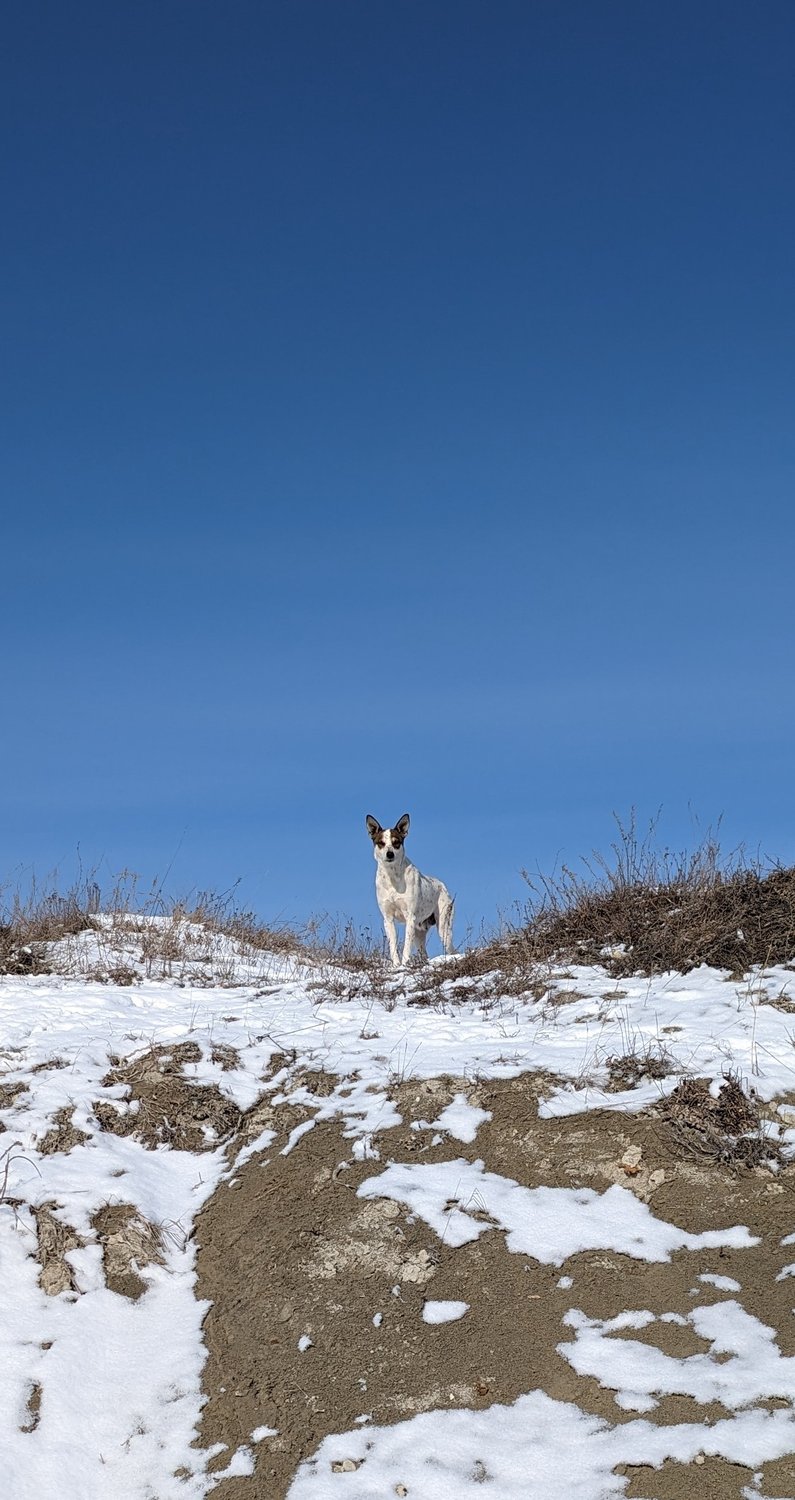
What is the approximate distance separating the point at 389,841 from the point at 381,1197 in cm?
1059

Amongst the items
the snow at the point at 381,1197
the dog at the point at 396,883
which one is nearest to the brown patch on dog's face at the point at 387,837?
the dog at the point at 396,883

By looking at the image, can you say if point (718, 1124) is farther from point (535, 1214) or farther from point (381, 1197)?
point (381, 1197)

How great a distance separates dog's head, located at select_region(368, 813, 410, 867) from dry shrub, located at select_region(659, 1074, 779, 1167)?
10025 millimetres

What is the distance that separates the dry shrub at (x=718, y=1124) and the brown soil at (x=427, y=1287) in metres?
0.08

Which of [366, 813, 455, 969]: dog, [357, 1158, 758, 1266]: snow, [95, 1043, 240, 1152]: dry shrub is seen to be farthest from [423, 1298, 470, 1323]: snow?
[366, 813, 455, 969]: dog

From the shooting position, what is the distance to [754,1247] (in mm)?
6277

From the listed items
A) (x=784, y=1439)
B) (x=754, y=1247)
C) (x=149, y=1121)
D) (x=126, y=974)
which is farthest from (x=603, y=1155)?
(x=126, y=974)

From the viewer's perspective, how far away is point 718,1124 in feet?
23.9

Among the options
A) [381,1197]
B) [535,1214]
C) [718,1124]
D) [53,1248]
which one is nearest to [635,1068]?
[718,1124]

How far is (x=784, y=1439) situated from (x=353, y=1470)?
1927 mm

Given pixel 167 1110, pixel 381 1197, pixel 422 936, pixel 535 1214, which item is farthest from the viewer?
pixel 422 936

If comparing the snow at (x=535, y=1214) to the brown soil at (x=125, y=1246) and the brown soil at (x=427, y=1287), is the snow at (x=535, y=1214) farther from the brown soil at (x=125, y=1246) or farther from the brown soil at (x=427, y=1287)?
the brown soil at (x=125, y=1246)

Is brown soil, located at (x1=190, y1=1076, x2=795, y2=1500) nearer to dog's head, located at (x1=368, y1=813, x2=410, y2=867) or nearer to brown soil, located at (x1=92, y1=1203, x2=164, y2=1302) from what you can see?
brown soil, located at (x1=92, y1=1203, x2=164, y2=1302)

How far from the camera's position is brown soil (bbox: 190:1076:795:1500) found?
5395 mm
